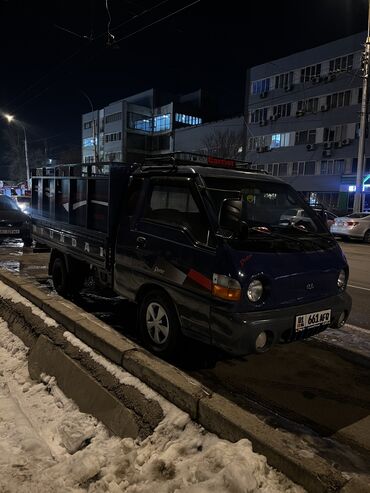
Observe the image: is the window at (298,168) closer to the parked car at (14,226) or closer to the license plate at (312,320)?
the parked car at (14,226)

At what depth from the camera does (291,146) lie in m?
41.5

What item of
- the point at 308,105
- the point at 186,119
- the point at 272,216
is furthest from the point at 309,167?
the point at 272,216

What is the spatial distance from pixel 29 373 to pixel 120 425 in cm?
153

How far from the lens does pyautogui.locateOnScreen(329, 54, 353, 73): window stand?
35688 millimetres

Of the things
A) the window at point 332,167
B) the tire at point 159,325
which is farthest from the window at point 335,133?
the tire at point 159,325

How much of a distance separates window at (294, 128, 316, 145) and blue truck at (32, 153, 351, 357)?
1445 inches

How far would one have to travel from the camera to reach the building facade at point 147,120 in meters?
64.7

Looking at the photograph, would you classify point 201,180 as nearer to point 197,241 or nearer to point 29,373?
point 197,241

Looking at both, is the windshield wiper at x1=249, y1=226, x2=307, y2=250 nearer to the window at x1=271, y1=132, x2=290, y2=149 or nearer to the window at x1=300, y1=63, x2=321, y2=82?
the window at x1=300, y1=63, x2=321, y2=82

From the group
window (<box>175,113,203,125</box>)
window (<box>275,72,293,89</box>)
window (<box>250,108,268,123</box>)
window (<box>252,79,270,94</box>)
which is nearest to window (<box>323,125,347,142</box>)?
window (<box>275,72,293,89</box>)

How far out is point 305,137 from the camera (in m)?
40.2

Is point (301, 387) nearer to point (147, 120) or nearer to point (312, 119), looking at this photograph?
point (312, 119)

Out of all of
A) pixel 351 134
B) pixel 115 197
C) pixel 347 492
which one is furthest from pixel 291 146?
pixel 347 492

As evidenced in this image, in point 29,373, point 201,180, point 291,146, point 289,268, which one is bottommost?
point 29,373
